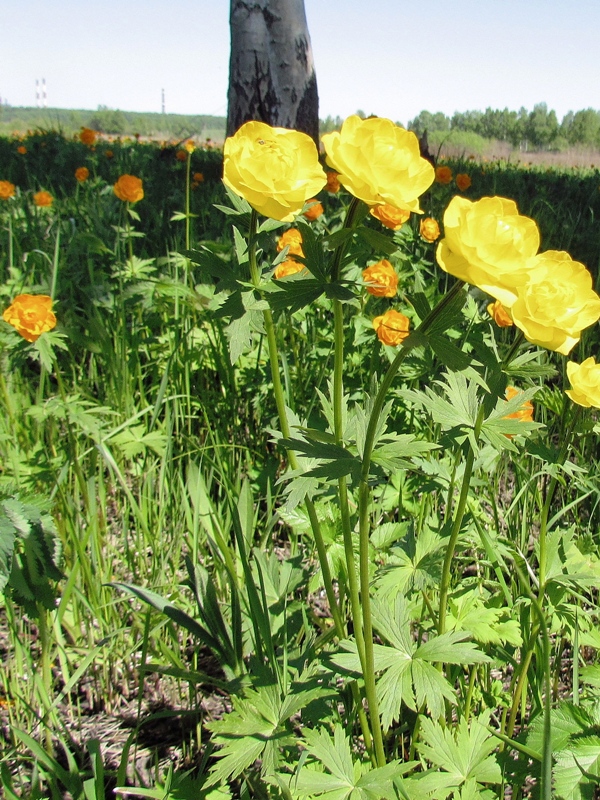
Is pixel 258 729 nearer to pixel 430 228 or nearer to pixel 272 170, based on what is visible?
pixel 272 170

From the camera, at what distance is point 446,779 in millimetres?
862

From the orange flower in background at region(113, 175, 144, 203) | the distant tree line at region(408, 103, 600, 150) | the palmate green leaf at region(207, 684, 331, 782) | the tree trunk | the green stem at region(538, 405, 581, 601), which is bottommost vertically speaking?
the palmate green leaf at region(207, 684, 331, 782)

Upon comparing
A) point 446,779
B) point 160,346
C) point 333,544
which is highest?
point 160,346

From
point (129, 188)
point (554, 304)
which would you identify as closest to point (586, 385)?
point (554, 304)

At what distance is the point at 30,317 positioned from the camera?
4.73 feet

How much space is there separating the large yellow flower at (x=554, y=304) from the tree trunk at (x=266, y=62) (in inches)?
137

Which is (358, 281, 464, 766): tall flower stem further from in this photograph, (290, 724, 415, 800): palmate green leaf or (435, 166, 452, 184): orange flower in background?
(435, 166, 452, 184): orange flower in background

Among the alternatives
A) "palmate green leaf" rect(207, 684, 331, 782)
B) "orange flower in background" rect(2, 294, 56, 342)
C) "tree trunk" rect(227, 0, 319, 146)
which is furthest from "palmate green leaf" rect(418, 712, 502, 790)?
"tree trunk" rect(227, 0, 319, 146)

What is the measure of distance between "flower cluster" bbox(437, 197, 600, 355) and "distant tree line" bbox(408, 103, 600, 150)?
4927 centimetres

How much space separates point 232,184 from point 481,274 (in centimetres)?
28

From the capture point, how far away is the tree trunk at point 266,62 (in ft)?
12.3

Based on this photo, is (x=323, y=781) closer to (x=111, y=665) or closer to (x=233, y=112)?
(x=111, y=665)

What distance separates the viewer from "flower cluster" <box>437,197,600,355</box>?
538 millimetres

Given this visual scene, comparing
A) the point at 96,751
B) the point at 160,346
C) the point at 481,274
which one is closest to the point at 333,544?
the point at 96,751
